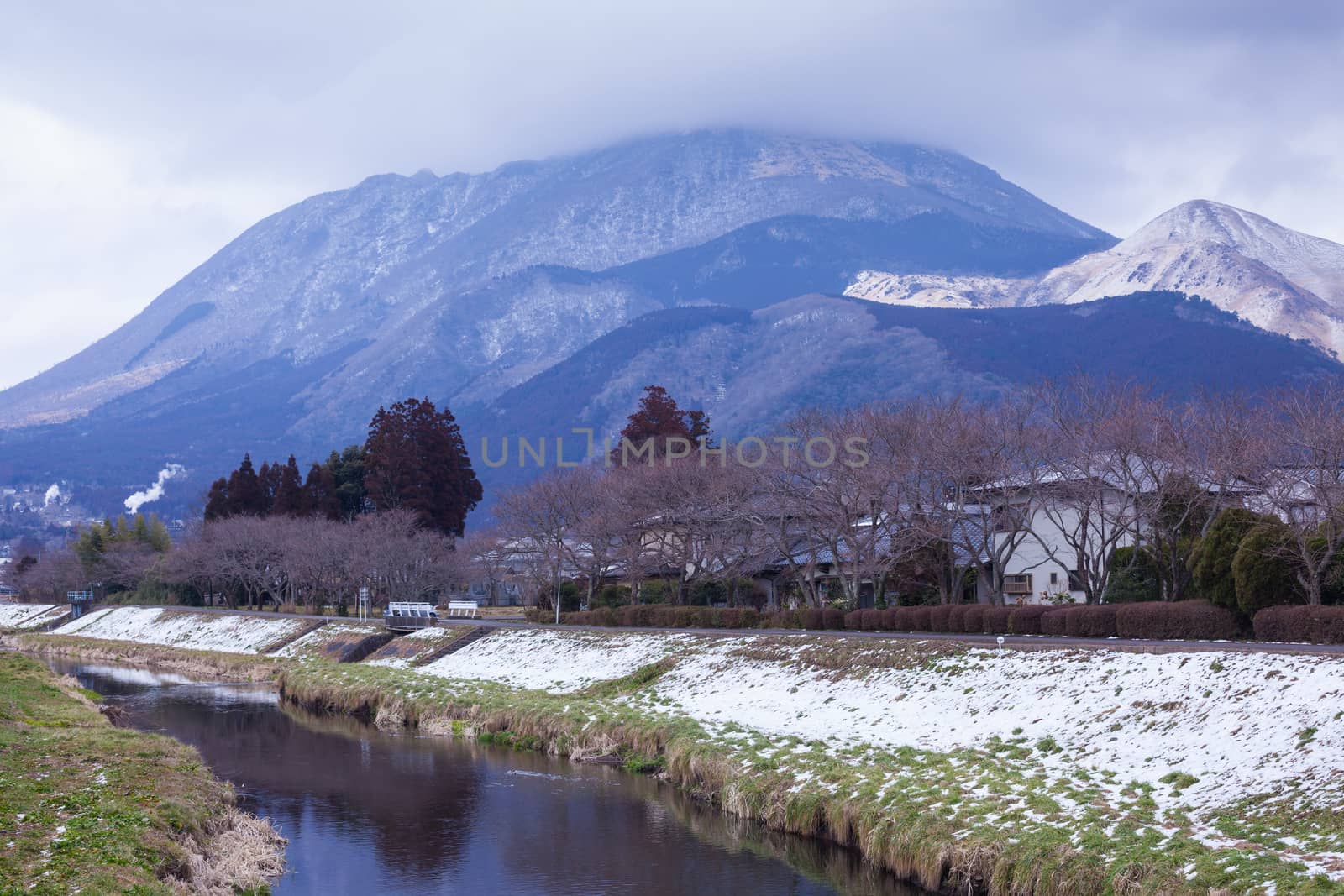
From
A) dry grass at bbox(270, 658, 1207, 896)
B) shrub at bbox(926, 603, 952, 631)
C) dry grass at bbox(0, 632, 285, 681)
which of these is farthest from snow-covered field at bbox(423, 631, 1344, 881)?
dry grass at bbox(0, 632, 285, 681)

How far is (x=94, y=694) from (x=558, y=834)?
30966 millimetres

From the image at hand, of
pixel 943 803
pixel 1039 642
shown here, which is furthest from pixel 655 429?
pixel 943 803

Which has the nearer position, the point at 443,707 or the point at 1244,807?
the point at 1244,807

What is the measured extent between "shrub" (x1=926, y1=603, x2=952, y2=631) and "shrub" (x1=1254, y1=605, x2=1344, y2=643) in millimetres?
11528

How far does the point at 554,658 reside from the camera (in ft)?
167

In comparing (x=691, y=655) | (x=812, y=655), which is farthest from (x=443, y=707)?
(x=812, y=655)

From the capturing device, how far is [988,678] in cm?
3117

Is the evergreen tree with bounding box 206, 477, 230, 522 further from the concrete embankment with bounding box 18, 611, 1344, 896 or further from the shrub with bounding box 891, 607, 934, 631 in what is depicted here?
the shrub with bounding box 891, 607, 934, 631

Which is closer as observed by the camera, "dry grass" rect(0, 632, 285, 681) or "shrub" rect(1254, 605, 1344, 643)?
"shrub" rect(1254, 605, 1344, 643)

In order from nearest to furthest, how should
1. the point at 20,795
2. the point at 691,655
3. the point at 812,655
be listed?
the point at 20,795 < the point at 812,655 < the point at 691,655

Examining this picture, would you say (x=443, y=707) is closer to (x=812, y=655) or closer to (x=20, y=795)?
(x=812, y=655)

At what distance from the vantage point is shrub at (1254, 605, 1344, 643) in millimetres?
28328

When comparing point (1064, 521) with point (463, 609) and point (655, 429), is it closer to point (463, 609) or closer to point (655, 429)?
point (463, 609)

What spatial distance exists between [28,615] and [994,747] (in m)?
117
